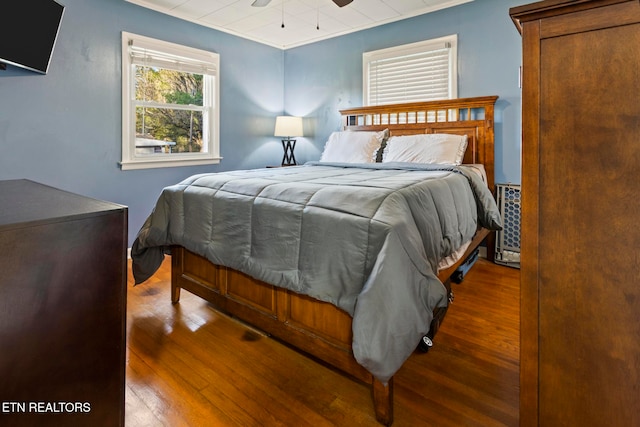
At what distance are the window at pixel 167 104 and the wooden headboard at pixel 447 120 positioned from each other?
1.67 metres

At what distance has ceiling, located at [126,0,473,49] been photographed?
11.3 feet

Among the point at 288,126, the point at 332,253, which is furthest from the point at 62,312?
the point at 288,126

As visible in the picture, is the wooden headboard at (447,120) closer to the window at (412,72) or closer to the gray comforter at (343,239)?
the window at (412,72)

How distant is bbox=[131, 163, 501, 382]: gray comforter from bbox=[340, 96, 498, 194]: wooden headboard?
3.51 feet

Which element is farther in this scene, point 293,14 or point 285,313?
point 293,14

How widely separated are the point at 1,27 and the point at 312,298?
7.91 feet

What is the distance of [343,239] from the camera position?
1469mm

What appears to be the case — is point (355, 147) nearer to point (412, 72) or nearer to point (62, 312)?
point (412, 72)

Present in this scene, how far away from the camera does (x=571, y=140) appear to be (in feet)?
2.62

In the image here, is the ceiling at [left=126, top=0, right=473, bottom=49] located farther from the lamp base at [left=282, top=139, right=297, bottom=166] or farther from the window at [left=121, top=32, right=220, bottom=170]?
the lamp base at [left=282, top=139, right=297, bottom=166]

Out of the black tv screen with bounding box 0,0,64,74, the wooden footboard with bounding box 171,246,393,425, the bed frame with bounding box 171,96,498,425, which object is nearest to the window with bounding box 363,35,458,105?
the bed frame with bounding box 171,96,498,425

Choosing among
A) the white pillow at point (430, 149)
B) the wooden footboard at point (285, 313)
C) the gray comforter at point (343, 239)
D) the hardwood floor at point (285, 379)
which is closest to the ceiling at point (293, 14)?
the white pillow at point (430, 149)

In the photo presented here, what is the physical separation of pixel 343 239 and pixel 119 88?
2964 mm

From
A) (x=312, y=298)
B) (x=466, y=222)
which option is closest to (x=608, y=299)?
(x=312, y=298)
